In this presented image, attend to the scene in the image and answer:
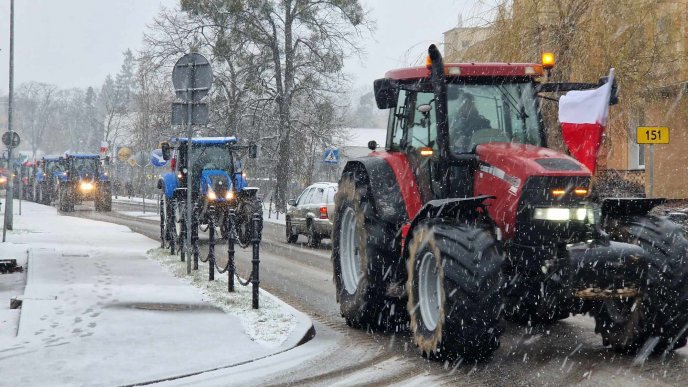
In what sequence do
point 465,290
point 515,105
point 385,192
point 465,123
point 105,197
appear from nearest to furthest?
point 465,290, point 465,123, point 515,105, point 385,192, point 105,197

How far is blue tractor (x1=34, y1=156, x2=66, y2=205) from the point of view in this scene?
46931 mm

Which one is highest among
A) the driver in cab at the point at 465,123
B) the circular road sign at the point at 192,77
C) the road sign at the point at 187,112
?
the circular road sign at the point at 192,77

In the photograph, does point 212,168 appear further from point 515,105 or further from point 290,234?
point 515,105

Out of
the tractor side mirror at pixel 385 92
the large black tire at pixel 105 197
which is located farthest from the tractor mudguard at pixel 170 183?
the large black tire at pixel 105 197

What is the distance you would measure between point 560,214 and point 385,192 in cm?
212

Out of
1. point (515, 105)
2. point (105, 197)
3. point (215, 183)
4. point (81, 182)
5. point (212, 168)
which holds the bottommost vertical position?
point (105, 197)

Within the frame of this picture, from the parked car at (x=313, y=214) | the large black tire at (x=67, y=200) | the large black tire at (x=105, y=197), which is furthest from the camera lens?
the large black tire at (x=105, y=197)

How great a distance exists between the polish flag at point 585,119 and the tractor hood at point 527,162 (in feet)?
1.97

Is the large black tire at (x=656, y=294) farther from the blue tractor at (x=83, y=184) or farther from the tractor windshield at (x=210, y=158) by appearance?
the blue tractor at (x=83, y=184)

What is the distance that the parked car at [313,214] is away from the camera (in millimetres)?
21609

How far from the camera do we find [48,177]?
49.8 metres

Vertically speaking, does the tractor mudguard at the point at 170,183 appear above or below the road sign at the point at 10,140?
below

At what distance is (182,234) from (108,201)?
25213 mm

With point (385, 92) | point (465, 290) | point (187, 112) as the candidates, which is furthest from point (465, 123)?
point (187, 112)
